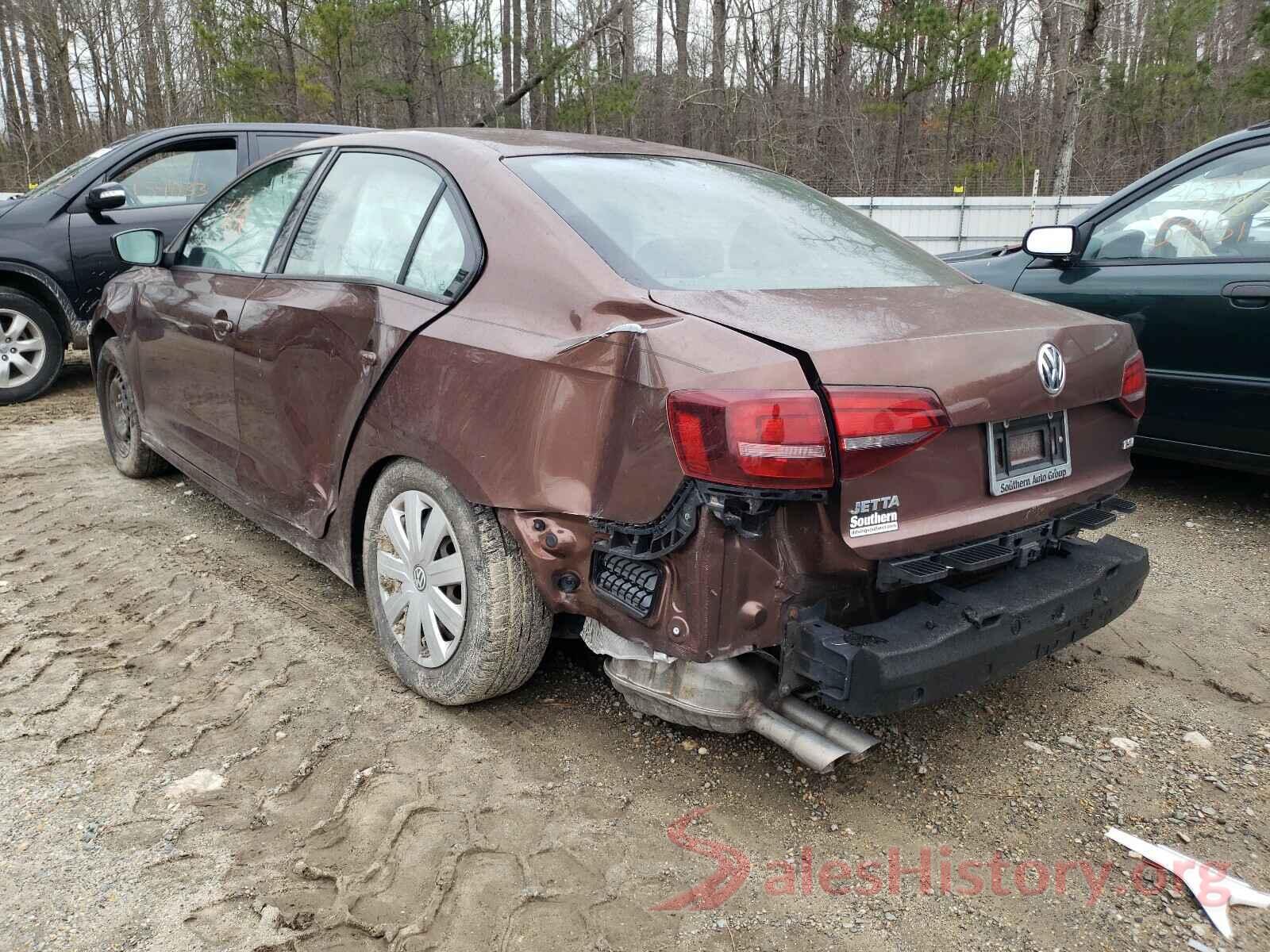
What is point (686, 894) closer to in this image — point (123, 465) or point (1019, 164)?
point (123, 465)

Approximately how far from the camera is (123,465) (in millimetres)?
5207

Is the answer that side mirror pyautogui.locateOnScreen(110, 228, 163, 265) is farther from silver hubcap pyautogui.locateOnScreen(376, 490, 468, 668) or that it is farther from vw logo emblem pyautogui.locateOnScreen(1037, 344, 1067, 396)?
vw logo emblem pyautogui.locateOnScreen(1037, 344, 1067, 396)

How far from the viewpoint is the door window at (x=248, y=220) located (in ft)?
11.9

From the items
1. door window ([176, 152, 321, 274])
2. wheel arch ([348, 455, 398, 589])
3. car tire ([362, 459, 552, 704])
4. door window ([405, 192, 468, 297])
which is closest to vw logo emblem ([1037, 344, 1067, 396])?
car tire ([362, 459, 552, 704])

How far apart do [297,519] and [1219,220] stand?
4193mm

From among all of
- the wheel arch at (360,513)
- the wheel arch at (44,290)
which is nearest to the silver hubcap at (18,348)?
the wheel arch at (44,290)

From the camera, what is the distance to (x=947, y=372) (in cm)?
218

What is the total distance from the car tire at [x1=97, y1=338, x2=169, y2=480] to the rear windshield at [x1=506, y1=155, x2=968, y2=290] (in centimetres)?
306

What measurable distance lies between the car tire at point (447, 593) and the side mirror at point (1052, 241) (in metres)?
3.26

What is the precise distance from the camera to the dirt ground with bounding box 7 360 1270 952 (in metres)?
2.09

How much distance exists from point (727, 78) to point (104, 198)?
2429 cm

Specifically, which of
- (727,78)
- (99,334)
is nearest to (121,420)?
(99,334)

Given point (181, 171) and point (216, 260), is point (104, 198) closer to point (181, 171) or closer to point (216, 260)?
point (181, 171)

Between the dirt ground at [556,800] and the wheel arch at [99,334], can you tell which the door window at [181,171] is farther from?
the dirt ground at [556,800]
